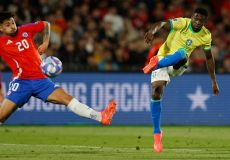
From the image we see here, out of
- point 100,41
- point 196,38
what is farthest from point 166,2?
point 196,38

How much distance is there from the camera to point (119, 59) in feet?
65.4

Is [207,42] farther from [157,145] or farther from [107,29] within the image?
[107,29]

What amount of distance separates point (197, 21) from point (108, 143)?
2862 mm

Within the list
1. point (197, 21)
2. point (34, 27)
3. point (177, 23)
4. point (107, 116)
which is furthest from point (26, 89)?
point (197, 21)

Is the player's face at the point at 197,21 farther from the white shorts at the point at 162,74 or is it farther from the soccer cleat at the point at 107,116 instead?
the soccer cleat at the point at 107,116

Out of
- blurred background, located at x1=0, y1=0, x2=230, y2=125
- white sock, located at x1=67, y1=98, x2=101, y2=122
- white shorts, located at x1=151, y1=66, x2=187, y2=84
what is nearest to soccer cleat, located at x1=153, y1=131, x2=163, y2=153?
white shorts, located at x1=151, y1=66, x2=187, y2=84

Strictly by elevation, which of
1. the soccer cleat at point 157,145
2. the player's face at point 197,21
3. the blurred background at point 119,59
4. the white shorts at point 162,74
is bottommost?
the blurred background at point 119,59

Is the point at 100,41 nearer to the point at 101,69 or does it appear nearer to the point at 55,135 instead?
the point at 101,69

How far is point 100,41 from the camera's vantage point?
20281 millimetres

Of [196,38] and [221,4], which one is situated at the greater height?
[196,38]

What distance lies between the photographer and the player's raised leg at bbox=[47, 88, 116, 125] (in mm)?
11438

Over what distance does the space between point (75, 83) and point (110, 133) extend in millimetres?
2719

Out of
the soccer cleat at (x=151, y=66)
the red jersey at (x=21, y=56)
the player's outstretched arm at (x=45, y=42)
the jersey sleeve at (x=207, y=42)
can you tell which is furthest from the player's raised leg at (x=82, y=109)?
the jersey sleeve at (x=207, y=42)

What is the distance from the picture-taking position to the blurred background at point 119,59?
1850 cm
